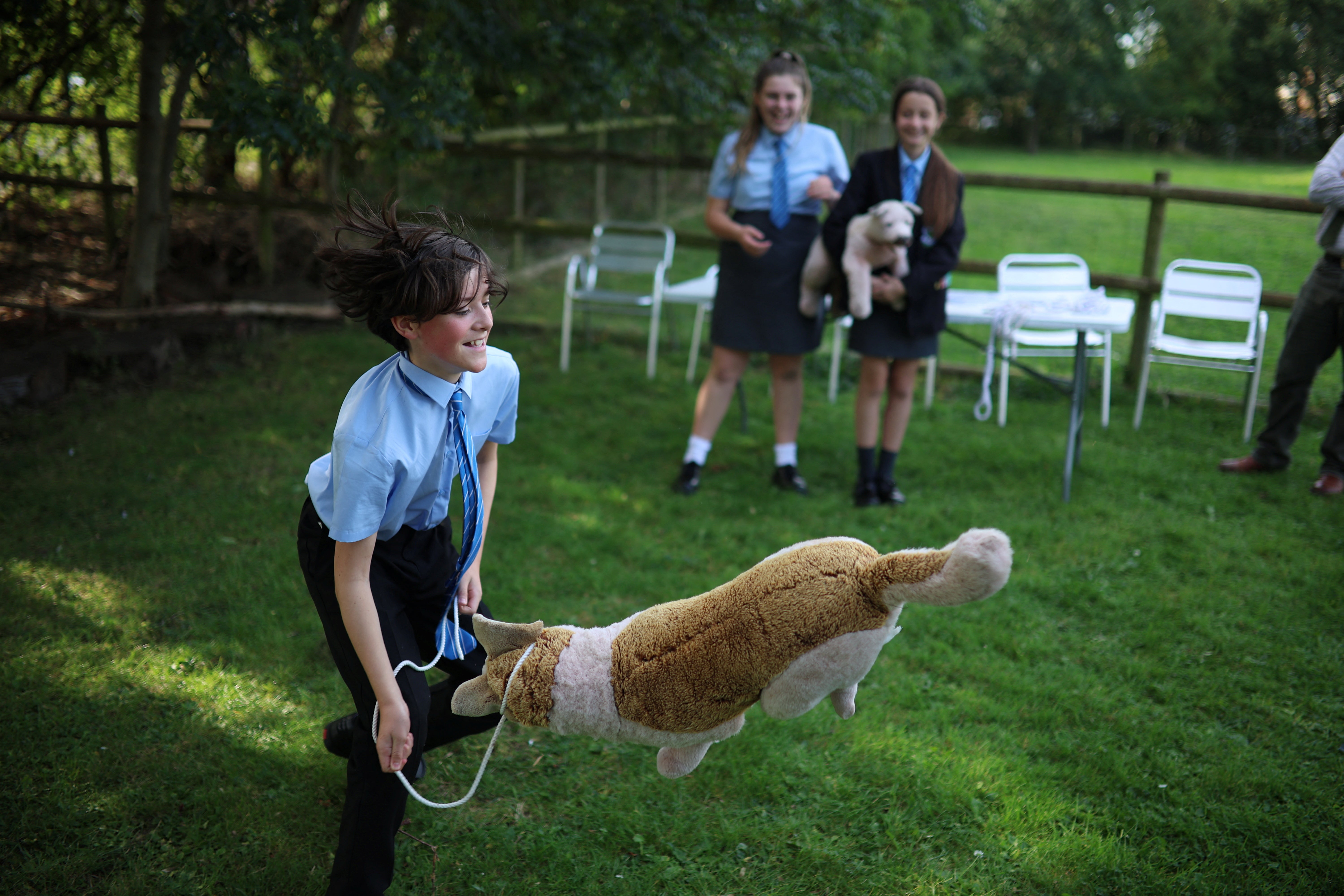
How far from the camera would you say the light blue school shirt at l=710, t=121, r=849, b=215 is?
4.54 meters

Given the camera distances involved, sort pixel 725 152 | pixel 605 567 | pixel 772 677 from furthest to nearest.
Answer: pixel 725 152 < pixel 605 567 < pixel 772 677

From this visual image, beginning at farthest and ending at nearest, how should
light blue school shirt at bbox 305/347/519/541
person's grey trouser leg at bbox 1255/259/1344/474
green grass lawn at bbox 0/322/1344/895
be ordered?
person's grey trouser leg at bbox 1255/259/1344/474
green grass lawn at bbox 0/322/1344/895
light blue school shirt at bbox 305/347/519/541

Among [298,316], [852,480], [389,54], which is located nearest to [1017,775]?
[852,480]

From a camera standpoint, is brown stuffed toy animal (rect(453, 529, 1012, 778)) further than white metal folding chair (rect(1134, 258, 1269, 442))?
No

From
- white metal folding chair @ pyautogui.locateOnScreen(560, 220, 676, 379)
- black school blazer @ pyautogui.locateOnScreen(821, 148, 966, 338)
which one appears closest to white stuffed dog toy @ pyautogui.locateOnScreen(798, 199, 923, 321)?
black school blazer @ pyautogui.locateOnScreen(821, 148, 966, 338)

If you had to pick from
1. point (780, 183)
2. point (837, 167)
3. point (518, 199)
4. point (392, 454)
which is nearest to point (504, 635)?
point (392, 454)

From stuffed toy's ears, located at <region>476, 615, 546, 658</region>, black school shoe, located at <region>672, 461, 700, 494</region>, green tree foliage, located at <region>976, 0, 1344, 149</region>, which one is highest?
green tree foliage, located at <region>976, 0, 1344, 149</region>

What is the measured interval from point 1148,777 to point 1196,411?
165 inches

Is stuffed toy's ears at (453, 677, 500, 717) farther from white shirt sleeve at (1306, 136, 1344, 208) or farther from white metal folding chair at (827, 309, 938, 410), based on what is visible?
white shirt sleeve at (1306, 136, 1344, 208)

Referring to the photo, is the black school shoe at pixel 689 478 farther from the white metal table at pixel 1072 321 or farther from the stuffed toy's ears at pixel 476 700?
the stuffed toy's ears at pixel 476 700

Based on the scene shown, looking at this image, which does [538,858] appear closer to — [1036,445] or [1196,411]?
[1036,445]

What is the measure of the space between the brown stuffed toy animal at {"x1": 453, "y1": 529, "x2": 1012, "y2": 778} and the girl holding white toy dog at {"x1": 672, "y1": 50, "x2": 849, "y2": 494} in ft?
9.24

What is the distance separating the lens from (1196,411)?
6117 mm

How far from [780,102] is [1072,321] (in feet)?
5.93
